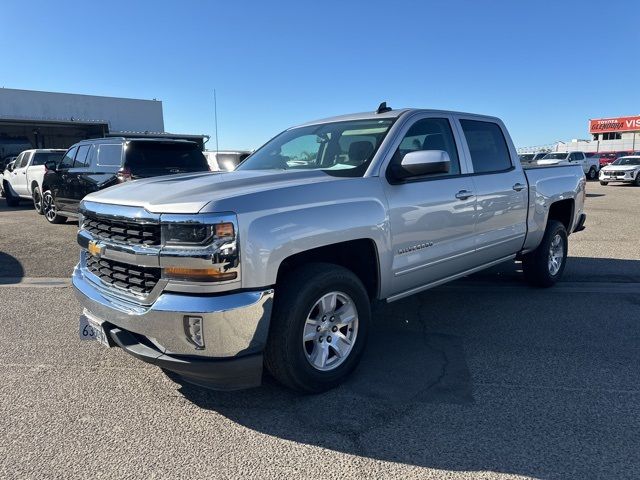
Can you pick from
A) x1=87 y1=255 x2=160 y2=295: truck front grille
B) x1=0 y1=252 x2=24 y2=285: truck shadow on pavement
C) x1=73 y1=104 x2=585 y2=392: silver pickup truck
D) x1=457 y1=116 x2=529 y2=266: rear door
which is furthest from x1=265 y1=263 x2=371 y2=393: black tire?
x1=0 y1=252 x2=24 y2=285: truck shadow on pavement

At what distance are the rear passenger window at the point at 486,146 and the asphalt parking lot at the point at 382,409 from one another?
1490 millimetres

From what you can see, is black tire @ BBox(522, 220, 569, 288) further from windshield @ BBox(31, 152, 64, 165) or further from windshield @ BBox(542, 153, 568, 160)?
windshield @ BBox(542, 153, 568, 160)

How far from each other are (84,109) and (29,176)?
76.9ft

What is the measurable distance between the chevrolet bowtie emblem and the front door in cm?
200

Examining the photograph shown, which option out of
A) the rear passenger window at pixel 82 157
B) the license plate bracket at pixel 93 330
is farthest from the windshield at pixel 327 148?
the rear passenger window at pixel 82 157

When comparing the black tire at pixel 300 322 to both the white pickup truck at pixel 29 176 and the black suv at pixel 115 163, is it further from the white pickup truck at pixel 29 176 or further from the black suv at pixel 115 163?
the white pickup truck at pixel 29 176

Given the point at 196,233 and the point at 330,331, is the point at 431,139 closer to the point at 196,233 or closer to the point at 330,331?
the point at 330,331

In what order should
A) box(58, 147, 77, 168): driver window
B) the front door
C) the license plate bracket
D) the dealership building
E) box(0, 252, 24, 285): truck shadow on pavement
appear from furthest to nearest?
1. the dealership building
2. box(58, 147, 77, 168): driver window
3. box(0, 252, 24, 285): truck shadow on pavement
4. the front door
5. the license plate bracket

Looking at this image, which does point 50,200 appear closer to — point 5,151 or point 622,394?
point 622,394

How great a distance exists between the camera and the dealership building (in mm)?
31469

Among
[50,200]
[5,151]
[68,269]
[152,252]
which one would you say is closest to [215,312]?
[152,252]

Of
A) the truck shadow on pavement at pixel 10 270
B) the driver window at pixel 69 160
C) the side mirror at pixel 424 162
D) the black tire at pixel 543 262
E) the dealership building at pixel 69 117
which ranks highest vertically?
the dealership building at pixel 69 117

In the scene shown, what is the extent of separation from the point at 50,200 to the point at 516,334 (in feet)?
35.8

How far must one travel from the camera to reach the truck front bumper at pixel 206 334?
2750 millimetres
